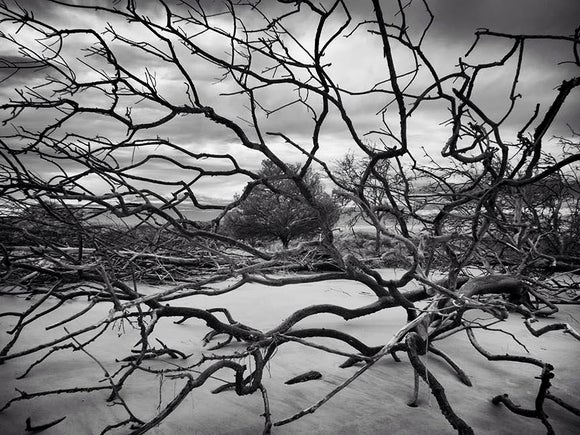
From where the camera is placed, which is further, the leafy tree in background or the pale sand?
the leafy tree in background

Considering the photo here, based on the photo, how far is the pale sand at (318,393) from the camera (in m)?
2.13

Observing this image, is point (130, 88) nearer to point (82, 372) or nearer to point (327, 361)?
point (82, 372)

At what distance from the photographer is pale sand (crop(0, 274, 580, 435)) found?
213 cm

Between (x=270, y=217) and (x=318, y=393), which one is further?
(x=270, y=217)

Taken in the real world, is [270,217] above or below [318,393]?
above

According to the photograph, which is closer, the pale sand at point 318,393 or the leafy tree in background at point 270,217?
the pale sand at point 318,393

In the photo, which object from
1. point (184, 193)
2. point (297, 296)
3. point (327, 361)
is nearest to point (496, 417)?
point (327, 361)

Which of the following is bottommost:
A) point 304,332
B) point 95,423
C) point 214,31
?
point 95,423

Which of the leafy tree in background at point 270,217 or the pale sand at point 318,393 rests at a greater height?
the leafy tree in background at point 270,217

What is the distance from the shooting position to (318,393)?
2557 millimetres

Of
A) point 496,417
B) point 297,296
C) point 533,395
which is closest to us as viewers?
point 496,417

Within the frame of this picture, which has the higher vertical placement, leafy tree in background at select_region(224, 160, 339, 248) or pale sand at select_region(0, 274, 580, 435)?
leafy tree in background at select_region(224, 160, 339, 248)

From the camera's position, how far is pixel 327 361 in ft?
10.1

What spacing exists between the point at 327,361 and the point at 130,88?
2537 mm
